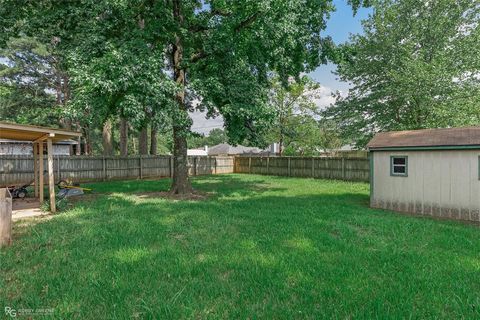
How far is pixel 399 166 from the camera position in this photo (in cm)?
872

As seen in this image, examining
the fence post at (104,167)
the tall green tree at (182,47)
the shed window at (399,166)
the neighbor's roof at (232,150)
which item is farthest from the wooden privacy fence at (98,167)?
the neighbor's roof at (232,150)

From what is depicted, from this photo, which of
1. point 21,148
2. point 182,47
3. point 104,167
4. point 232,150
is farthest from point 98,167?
point 232,150

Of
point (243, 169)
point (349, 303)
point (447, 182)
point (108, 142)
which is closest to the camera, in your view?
point (349, 303)

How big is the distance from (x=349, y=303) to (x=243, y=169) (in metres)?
19.5

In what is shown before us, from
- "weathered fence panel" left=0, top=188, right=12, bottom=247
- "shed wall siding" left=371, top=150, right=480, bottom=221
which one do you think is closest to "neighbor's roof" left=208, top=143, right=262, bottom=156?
"shed wall siding" left=371, top=150, right=480, bottom=221

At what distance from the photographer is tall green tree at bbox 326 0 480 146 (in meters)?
13.2

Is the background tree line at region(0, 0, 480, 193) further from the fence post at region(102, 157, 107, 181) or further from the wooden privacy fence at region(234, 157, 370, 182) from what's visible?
the fence post at region(102, 157, 107, 181)

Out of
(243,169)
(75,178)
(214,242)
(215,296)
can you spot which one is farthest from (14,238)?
(243,169)

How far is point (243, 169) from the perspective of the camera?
73.6 feet

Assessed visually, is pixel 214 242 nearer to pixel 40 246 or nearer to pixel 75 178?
pixel 40 246

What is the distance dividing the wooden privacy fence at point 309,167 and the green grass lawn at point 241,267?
9004 millimetres

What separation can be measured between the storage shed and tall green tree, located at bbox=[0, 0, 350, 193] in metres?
4.08

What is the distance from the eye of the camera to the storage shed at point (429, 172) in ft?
24.4

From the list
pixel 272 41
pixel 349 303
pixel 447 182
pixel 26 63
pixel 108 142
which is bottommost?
pixel 349 303
